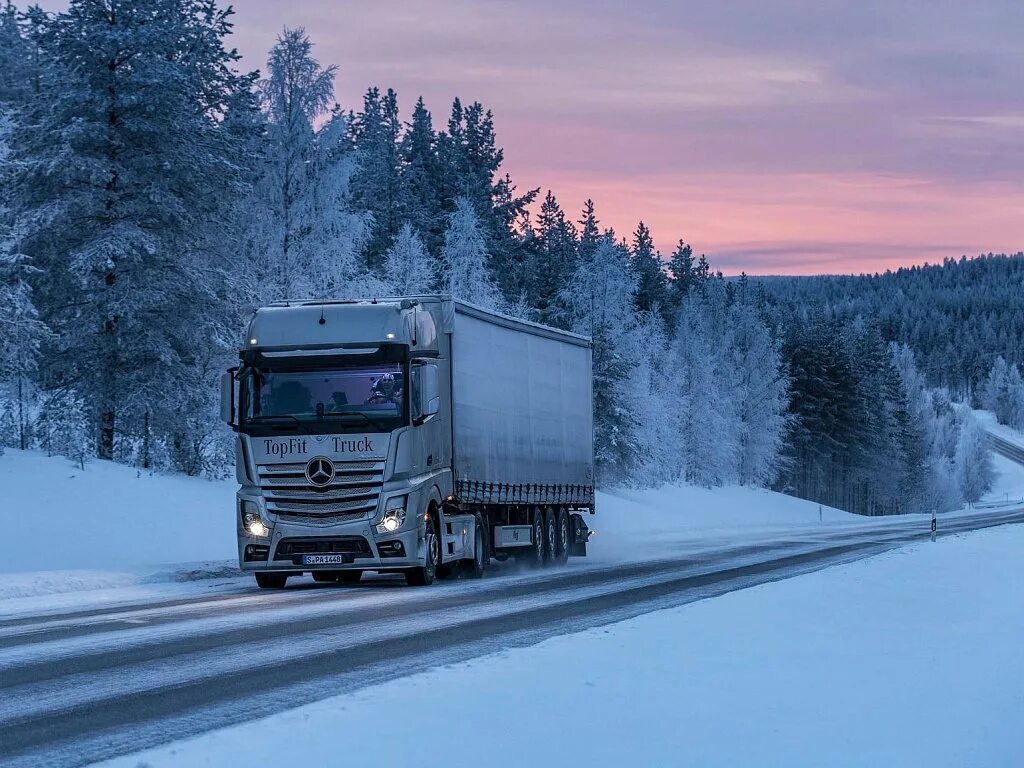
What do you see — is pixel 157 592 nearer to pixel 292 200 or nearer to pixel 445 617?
pixel 445 617

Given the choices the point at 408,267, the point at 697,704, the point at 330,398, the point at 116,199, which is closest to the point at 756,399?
the point at 408,267

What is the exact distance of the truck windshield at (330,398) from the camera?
1944 cm

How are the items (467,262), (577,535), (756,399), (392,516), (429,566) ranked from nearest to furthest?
(392,516) → (429,566) → (577,535) → (467,262) → (756,399)

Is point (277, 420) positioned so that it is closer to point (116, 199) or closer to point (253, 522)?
point (253, 522)

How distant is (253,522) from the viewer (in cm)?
1977

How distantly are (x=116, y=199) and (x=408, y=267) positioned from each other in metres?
24.2

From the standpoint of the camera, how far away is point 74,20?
3234 cm

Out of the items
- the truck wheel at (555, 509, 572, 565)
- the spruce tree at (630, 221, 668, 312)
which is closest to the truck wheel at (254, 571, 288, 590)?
the truck wheel at (555, 509, 572, 565)

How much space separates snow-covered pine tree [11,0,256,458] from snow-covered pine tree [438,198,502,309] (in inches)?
1013

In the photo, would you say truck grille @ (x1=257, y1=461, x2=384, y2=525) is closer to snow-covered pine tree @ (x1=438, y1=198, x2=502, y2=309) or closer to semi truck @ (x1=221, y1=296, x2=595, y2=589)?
semi truck @ (x1=221, y1=296, x2=595, y2=589)

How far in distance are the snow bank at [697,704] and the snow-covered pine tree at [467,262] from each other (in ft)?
142

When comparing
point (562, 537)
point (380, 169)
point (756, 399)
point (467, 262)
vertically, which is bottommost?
point (562, 537)

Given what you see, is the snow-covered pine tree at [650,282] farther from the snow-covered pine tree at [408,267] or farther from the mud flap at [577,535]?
the mud flap at [577,535]

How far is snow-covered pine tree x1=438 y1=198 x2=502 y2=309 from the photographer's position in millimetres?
58719
